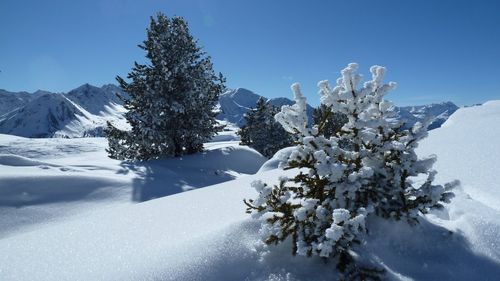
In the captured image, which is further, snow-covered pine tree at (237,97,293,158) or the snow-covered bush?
snow-covered pine tree at (237,97,293,158)

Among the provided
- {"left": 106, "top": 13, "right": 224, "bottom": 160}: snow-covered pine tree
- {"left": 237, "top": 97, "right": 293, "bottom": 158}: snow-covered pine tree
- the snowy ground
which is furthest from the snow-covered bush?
{"left": 237, "top": 97, "right": 293, "bottom": 158}: snow-covered pine tree

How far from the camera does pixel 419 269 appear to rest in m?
3.41

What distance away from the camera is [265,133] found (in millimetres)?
36250

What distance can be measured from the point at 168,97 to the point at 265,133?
19.5 meters

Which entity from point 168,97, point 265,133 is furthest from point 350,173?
point 265,133

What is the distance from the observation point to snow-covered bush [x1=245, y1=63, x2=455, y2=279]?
3.38 m

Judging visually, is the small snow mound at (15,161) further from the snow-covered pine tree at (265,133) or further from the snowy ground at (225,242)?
the snow-covered pine tree at (265,133)

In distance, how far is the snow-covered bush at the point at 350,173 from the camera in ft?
11.1

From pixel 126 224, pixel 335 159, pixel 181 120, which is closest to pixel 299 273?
pixel 335 159

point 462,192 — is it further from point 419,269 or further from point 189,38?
point 189,38

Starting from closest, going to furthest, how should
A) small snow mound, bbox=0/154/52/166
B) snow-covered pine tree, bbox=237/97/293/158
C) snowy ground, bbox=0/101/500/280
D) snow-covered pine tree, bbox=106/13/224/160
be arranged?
1. snowy ground, bbox=0/101/500/280
2. small snow mound, bbox=0/154/52/166
3. snow-covered pine tree, bbox=106/13/224/160
4. snow-covered pine tree, bbox=237/97/293/158

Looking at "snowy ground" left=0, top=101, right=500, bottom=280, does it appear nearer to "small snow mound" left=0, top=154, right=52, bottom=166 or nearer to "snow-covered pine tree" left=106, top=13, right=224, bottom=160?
"small snow mound" left=0, top=154, right=52, bottom=166

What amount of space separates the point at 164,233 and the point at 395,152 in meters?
3.00

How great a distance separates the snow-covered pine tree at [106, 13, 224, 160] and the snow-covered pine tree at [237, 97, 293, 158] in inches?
667
